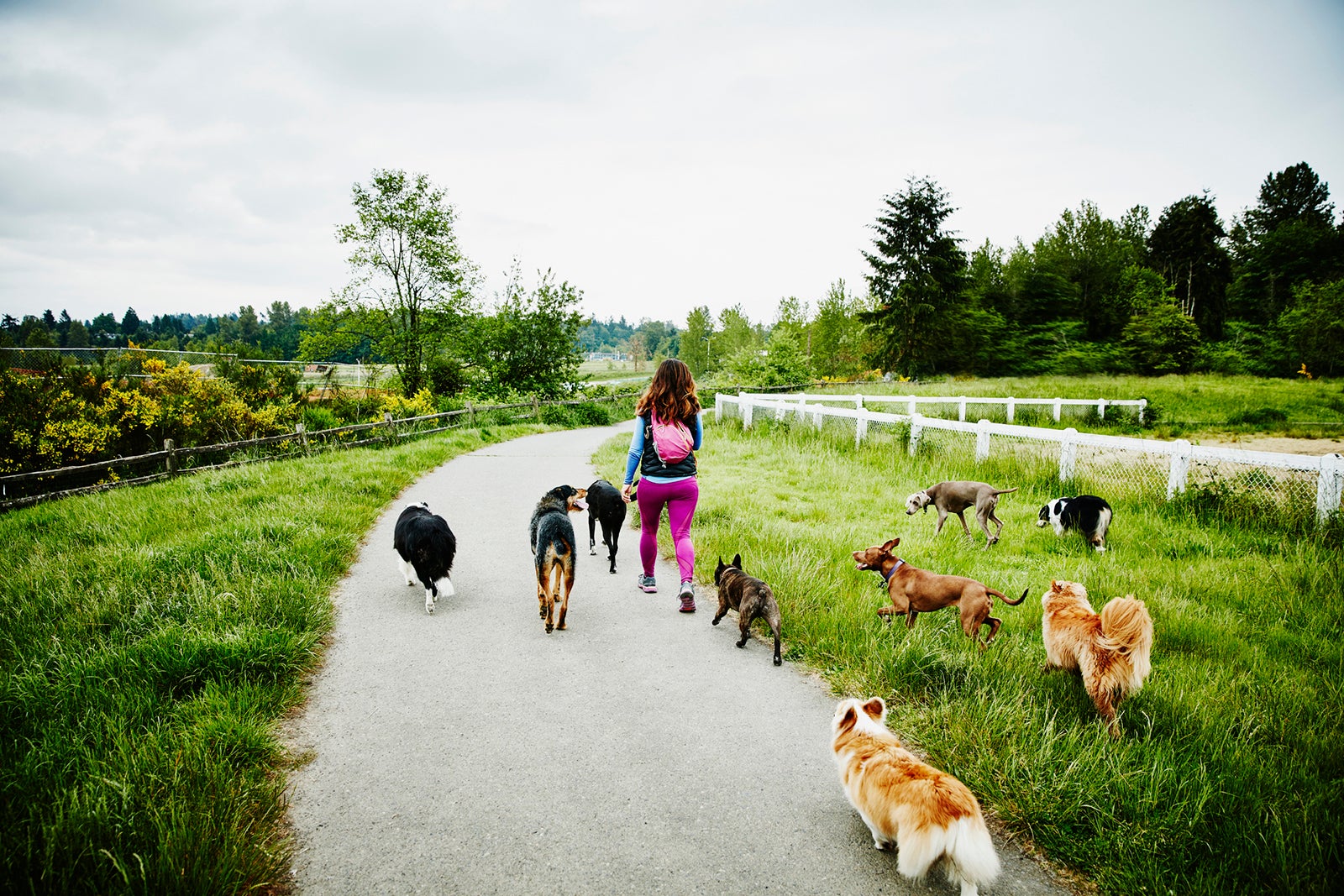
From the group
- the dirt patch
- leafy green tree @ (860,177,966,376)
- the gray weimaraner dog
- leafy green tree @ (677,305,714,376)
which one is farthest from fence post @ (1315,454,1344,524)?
leafy green tree @ (677,305,714,376)

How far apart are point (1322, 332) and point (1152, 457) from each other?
99.5 ft

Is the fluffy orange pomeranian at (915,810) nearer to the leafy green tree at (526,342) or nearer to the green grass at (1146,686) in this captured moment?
the green grass at (1146,686)

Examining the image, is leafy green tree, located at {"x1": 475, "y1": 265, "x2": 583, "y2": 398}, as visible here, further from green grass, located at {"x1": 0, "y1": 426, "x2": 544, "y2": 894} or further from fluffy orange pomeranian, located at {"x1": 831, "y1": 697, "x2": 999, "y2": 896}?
fluffy orange pomeranian, located at {"x1": 831, "y1": 697, "x2": 999, "y2": 896}

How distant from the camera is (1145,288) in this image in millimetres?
40562

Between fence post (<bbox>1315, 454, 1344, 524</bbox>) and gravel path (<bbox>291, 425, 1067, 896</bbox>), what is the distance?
615cm

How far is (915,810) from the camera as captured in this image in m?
2.07

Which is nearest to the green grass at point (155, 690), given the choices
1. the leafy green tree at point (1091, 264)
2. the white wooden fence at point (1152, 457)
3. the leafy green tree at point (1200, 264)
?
the white wooden fence at point (1152, 457)

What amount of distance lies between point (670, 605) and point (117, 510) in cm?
858

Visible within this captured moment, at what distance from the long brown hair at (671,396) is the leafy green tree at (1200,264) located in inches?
2403

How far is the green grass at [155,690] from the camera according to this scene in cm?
212

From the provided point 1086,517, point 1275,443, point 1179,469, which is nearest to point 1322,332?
point 1275,443

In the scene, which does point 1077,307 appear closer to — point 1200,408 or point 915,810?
point 1200,408

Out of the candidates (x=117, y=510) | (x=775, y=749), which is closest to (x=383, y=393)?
(x=117, y=510)

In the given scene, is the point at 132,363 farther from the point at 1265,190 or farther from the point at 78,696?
the point at 1265,190
